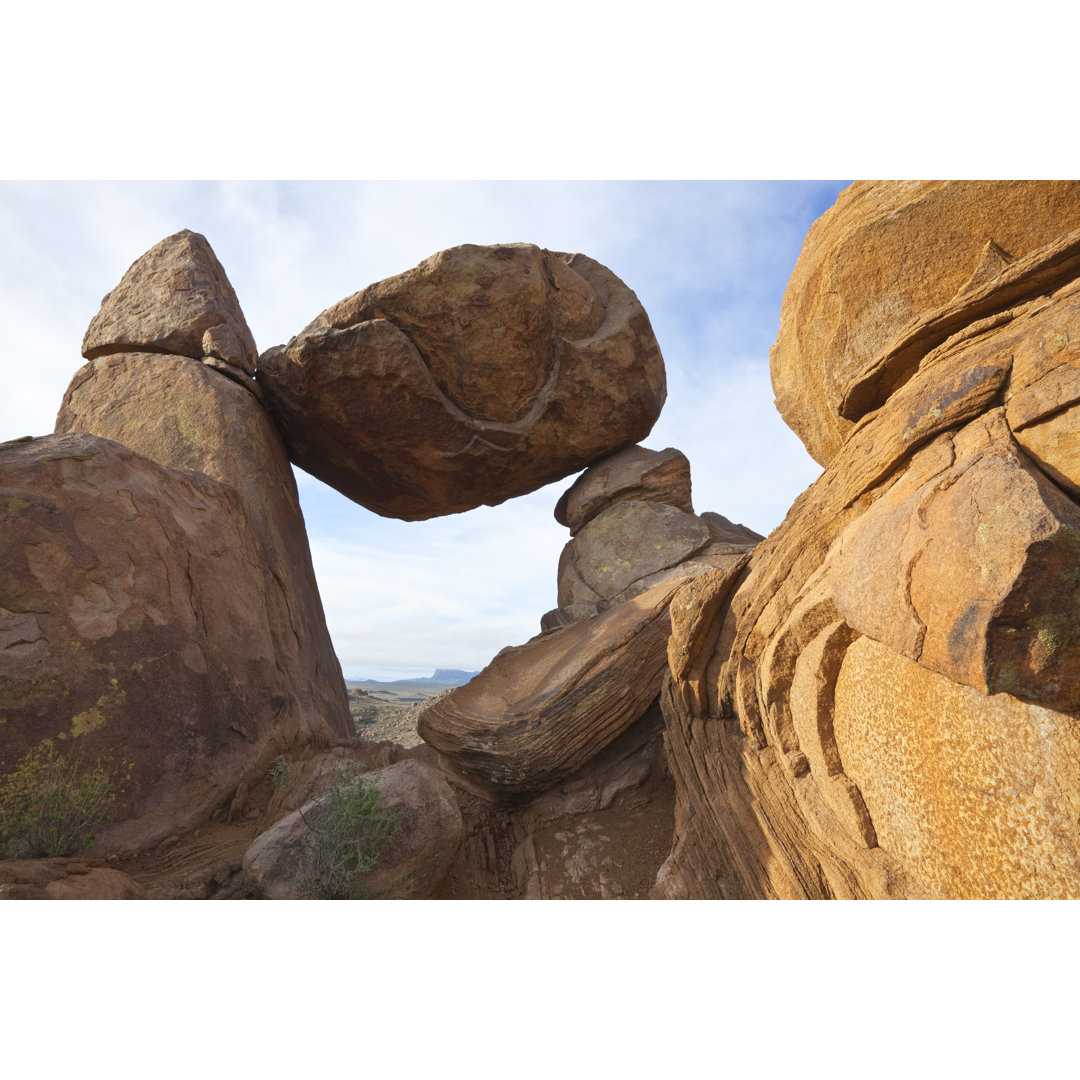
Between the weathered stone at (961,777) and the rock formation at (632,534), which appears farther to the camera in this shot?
the rock formation at (632,534)

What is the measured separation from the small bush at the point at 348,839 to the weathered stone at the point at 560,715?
1.90 m

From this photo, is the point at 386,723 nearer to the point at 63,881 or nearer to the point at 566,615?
the point at 566,615

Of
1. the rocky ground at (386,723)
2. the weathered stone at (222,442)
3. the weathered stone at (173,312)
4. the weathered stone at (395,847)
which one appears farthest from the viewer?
the rocky ground at (386,723)

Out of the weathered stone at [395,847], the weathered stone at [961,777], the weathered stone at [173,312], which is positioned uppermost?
the weathered stone at [173,312]

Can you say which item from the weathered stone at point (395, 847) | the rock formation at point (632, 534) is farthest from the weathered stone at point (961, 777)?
the rock formation at point (632, 534)

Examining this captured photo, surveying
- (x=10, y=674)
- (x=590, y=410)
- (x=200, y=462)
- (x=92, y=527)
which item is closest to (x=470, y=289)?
(x=590, y=410)

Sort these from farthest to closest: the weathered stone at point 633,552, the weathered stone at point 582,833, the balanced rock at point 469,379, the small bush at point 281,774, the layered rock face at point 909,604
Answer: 1. the weathered stone at point 633,552
2. the balanced rock at point 469,379
3. the small bush at point 281,774
4. the weathered stone at point 582,833
5. the layered rock face at point 909,604

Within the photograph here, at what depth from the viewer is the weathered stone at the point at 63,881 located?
4.52 metres

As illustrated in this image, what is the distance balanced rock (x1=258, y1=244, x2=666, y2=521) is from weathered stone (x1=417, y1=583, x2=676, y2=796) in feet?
17.6

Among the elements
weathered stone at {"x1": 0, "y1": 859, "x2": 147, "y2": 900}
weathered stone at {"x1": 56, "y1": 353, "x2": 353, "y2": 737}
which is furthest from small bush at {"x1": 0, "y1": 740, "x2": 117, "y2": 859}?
weathered stone at {"x1": 56, "y1": 353, "x2": 353, "y2": 737}

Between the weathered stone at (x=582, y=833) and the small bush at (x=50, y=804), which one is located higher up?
the small bush at (x=50, y=804)

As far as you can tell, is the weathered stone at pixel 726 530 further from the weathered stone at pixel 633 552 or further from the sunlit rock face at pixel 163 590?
the sunlit rock face at pixel 163 590

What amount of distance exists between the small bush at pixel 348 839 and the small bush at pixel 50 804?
1.92 metres

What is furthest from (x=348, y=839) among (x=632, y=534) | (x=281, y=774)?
(x=632, y=534)
